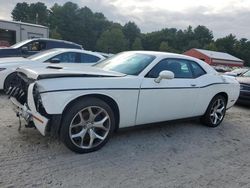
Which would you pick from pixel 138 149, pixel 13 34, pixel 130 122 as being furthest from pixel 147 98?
A: pixel 13 34

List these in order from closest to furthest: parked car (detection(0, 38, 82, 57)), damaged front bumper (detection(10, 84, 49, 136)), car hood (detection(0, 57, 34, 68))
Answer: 1. damaged front bumper (detection(10, 84, 49, 136))
2. car hood (detection(0, 57, 34, 68))
3. parked car (detection(0, 38, 82, 57))

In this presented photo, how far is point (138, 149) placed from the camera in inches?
168

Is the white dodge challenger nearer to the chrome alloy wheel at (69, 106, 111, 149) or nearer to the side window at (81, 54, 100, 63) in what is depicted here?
the chrome alloy wheel at (69, 106, 111, 149)

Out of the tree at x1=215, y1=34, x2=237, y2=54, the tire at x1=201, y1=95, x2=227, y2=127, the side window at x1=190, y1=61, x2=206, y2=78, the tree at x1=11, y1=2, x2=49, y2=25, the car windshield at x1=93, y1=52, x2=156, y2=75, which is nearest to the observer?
the car windshield at x1=93, y1=52, x2=156, y2=75

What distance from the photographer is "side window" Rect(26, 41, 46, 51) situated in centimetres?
Answer: 1038

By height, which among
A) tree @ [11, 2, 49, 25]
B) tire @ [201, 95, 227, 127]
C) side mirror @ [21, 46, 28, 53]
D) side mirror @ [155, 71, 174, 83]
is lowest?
tire @ [201, 95, 227, 127]

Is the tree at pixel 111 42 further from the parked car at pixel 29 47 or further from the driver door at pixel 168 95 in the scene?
the driver door at pixel 168 95

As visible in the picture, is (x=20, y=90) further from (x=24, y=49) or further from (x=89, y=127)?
(x=24, y=49)

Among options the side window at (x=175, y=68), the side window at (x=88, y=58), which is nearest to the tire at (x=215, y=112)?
the side window at (x=175, y=68)

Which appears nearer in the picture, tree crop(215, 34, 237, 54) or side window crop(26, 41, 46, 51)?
side window crop(26, 41, 46, 51)

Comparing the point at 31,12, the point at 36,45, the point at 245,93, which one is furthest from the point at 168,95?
the point at 31,12

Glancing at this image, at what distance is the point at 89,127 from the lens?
394cm

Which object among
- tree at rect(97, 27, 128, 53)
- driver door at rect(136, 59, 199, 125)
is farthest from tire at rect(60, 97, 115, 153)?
tree at rect(97, 27, 128, 53)

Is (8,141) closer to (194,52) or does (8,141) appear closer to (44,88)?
(44,88)
